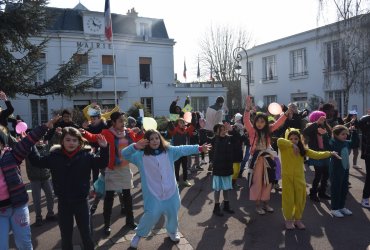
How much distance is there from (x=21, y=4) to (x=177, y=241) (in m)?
12.2

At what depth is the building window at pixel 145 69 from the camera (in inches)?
1049

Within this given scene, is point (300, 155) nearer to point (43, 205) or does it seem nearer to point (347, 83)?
point (43, 205)

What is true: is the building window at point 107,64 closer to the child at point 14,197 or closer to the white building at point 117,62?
the white building at point 117,62

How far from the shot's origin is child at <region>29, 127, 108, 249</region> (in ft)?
12.7

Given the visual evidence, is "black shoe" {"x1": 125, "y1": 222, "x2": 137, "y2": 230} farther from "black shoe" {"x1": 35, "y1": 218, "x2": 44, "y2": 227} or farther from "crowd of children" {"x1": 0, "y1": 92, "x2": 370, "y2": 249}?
"black shoe" {"x1": 35, "y1": 218, "x2": 44, "y2": 227}

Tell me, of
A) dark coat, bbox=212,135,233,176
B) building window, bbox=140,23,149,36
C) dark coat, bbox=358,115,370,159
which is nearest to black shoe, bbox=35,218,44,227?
dark coat, bbox=212,135,233,176

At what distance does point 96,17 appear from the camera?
24734mm

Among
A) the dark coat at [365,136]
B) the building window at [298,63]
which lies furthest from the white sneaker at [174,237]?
the building window at [298,63]

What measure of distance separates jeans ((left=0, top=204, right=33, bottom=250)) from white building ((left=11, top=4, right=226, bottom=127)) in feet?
64.2

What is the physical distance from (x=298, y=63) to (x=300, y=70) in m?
0.62

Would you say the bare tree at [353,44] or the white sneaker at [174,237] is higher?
the bare tree at [353,44]

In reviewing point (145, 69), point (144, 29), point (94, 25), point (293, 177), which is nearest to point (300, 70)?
point (145, 69)

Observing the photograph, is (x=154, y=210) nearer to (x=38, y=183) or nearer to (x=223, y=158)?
(x=223, y=158)

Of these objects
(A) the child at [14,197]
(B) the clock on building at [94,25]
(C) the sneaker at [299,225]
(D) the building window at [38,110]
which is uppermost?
(B) the clock on building at [94,25]
